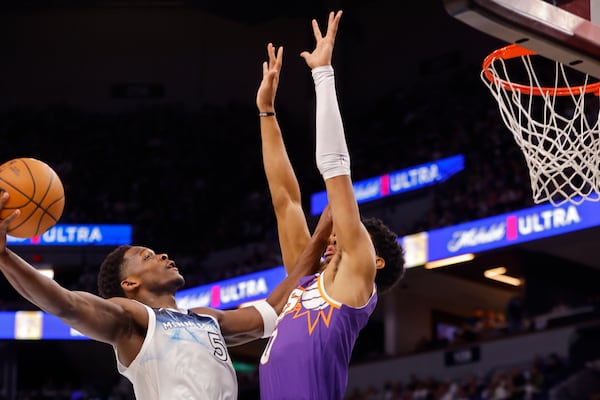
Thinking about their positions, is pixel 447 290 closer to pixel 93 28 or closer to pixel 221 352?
pixel 93 28

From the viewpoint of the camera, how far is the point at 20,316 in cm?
1631

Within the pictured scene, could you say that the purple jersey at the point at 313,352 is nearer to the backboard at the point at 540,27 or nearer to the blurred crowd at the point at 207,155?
the backboard at the point at 540,27

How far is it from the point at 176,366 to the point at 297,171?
55.4 feet

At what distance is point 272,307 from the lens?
164 inches

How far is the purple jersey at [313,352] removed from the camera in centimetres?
351

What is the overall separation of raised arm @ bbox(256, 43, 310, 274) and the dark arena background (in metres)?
7.24

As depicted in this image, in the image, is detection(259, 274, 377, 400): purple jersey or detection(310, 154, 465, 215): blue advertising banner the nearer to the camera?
detection(259, 274, 377, 400): purple jersey

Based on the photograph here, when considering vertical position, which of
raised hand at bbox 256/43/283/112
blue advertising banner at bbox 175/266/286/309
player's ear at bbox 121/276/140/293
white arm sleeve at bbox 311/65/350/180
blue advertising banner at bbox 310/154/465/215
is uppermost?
blue advertising banner at bbox 310/154/465/215

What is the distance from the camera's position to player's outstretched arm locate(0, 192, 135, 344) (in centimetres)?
321

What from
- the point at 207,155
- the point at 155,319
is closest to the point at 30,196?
the point at 155,319

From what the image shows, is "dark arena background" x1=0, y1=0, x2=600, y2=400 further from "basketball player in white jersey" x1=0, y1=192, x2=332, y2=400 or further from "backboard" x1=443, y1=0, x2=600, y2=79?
"backboard" x1=443, y1=0, x2=600, y2=79

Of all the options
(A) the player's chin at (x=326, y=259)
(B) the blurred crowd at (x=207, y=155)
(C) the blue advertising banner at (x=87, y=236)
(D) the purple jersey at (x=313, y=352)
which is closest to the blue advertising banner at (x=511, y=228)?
(B) the blurred crowd at (x=207, y=155)

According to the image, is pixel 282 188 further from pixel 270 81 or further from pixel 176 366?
pixel 176 366

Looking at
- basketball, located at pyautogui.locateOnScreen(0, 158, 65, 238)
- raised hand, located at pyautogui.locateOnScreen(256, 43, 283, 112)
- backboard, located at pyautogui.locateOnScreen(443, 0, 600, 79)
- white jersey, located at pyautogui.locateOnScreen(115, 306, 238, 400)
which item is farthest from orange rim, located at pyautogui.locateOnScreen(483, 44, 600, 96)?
basketball, located at pyautogui.locateOnScreen(0, 158, 65, 238)
